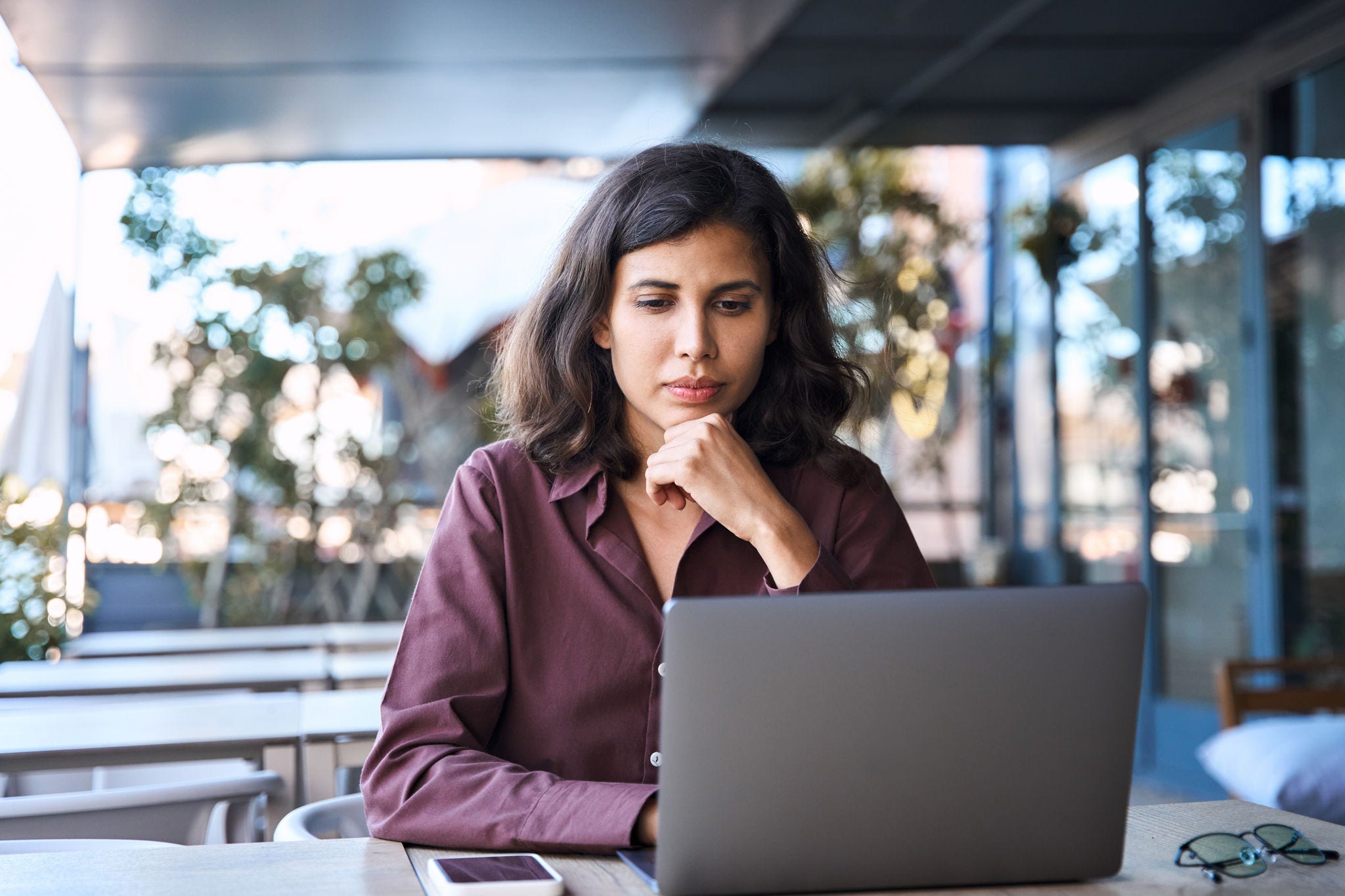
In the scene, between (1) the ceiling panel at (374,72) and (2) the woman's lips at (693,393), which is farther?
(1) the ceiling panel at (374,72)

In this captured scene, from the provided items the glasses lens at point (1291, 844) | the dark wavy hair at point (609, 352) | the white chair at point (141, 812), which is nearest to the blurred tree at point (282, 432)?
the white chair at point (141, 812)

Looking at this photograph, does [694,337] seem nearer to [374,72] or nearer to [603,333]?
[603,333]

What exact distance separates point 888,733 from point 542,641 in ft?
1.96

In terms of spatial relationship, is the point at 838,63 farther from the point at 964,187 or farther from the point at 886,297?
the point at 886,297

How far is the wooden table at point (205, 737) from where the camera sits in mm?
2326

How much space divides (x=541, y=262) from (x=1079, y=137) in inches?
214

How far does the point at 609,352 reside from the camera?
177 cm

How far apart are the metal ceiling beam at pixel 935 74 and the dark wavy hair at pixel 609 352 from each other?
11.1ft

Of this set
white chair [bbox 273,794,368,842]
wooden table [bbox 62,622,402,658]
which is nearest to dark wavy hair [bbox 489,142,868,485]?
white chair [bbox 273,794,368,842]

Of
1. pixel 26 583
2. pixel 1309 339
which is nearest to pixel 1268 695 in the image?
pixel 1309 339

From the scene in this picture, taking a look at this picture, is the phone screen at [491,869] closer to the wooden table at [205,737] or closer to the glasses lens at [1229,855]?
the glasses lens at [1229,855]

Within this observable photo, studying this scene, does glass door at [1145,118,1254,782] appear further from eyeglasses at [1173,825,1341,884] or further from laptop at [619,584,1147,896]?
laptop at [619,584,1147,896]

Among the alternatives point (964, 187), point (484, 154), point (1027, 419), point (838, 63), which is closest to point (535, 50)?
point (838, 63)

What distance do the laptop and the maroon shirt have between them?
22 centimetres
